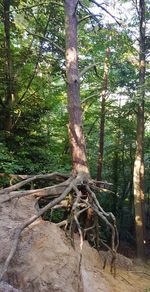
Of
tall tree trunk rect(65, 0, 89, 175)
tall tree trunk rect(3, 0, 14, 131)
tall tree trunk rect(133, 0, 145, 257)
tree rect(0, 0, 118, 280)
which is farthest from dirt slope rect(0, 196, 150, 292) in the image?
tall tree trunk rect(133, 0, 145, 257)

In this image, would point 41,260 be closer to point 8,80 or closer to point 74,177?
point 74,177

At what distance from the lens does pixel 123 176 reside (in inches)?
633

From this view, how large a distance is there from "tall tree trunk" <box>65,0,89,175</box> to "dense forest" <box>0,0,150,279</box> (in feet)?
0.07

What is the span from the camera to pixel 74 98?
641 cm

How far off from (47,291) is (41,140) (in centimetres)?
540

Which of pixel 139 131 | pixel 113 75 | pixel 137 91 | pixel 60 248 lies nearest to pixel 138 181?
pixel 139 131

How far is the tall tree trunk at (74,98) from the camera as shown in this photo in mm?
6078

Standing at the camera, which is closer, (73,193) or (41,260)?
(41,260)

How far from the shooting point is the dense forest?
5.93m

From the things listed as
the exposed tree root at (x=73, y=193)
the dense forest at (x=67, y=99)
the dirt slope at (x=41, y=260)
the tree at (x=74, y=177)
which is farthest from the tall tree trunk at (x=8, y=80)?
the dirt slope at (x=41, y=260)

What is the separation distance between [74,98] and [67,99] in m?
0.26

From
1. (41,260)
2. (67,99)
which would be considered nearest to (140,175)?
(67,99)

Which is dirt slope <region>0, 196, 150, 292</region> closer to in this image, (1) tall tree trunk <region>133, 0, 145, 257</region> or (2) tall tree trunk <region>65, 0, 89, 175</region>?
(2) tall tree trunk <region>65, 0, 89, 175</region>

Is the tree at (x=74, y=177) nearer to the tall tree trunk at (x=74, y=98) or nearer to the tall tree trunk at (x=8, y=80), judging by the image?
the tall tree trunk at (x=74, y=98)
